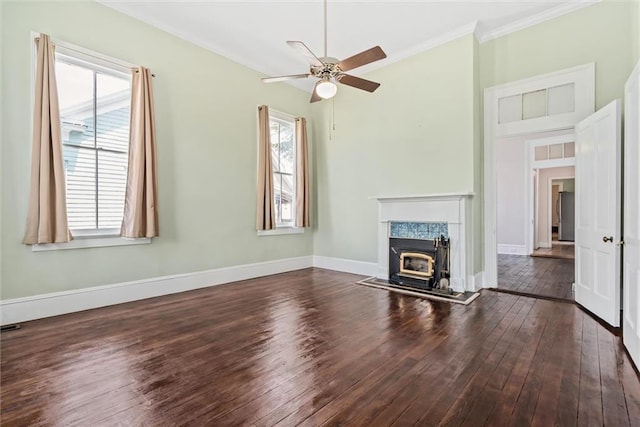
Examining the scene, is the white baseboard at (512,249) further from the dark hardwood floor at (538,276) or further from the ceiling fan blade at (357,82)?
the ceiling fan blade at (357,82)

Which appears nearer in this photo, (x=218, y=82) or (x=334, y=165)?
(x=218, y=82)

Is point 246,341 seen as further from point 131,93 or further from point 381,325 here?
point 131,93

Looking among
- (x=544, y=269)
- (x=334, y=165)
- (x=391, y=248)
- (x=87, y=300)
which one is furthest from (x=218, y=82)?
(x=544, y=269)

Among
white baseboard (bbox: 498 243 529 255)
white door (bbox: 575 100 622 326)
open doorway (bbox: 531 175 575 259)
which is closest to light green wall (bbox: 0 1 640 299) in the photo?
white door (bbox: 575 100 622 326)

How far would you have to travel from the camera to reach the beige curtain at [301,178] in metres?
5.98

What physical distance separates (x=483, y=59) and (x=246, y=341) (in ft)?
16.4

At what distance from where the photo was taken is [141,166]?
3842 millimetres

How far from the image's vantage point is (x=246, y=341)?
8.93 feet

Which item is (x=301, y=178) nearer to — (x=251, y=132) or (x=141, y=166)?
(x=251, y=132)

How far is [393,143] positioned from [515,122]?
1756 millimetres

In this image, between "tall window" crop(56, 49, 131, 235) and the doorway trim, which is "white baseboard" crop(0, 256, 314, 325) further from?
the doorway trim

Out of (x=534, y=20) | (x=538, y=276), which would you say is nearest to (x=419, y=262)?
(x=538, y=276)

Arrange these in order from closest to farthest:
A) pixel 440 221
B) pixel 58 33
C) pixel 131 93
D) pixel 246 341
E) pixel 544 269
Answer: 1. pixel 246 341
2. pixel 58 33
3. pixel 131 93
4. pixel 440 221
5. pixel 544 269

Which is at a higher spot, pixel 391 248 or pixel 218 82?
pixel 218 82
